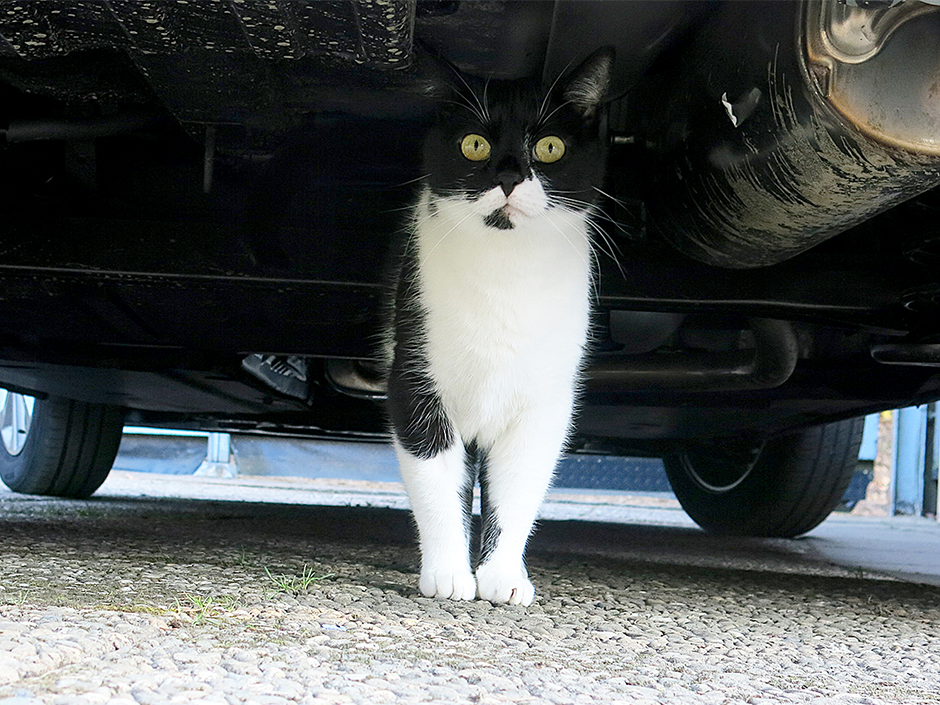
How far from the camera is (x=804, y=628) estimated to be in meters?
1.31

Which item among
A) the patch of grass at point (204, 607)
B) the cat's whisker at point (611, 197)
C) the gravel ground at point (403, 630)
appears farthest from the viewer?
the cat's whisker at point (611, 197)

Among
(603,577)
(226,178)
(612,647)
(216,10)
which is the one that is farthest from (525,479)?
(216,10)

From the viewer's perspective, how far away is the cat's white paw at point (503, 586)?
1.39m

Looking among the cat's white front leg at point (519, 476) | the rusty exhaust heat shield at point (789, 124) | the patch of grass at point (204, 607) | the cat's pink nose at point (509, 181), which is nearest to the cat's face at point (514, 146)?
the cat's pink nose at point (509, 181)

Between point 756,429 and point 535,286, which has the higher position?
point 535,286

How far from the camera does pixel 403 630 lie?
1098mm

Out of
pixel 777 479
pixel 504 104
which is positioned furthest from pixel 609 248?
pixel 777 479

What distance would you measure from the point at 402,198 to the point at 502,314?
406 millimetres

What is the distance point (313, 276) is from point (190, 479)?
198 inches

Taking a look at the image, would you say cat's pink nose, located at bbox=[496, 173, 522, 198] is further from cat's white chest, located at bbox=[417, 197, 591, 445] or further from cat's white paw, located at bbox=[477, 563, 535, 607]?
cat's white paw, located at bbox=[477, 563, 535, 607]

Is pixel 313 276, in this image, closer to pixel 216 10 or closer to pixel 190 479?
pixel 216 10

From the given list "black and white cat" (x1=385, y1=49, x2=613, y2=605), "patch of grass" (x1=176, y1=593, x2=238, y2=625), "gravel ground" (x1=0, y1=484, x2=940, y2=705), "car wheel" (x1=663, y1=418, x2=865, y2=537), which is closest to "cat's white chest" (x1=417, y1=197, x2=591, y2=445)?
"black and white cat" (x1=385, y1=49, x2=613, y2=605)

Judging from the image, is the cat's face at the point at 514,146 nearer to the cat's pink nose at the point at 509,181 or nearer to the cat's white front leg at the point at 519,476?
the cat's pink nose at the point at 509,181

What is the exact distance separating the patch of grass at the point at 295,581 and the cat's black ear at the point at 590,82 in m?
0.85
